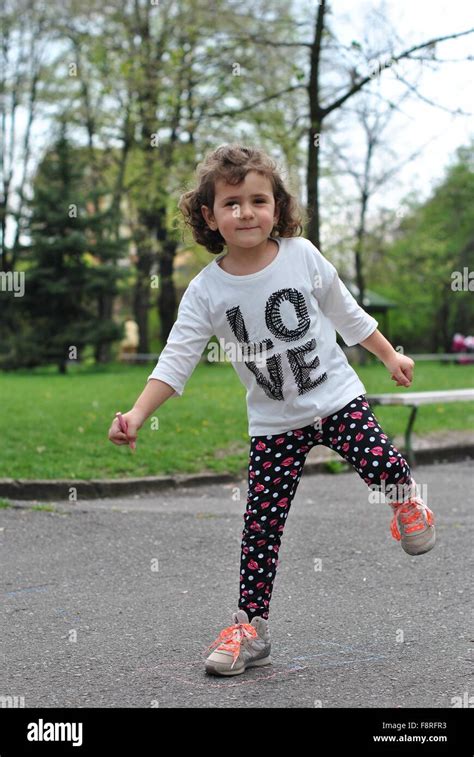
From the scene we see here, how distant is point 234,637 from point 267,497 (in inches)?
19.0

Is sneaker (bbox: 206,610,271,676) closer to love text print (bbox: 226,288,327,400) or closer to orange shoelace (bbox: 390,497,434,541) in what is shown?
orange shoelace (bbox: 390,497,434,541)

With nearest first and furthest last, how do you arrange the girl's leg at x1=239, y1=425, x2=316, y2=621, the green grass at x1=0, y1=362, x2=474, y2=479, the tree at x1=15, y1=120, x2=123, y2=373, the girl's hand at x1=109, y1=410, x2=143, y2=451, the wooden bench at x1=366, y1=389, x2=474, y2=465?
the girl's hand at x1=109, y1=410, x2=143, y2=451, the girl's leg at x1=239, y1=425, x2=316, y2=621, the green grass at x1=0, y1=362, x2=474, y2=479, the wooden bench at x1=366, y1=389, x2=474, y2=465, the tree at x1=15, y1=120, x2=123, y2=373

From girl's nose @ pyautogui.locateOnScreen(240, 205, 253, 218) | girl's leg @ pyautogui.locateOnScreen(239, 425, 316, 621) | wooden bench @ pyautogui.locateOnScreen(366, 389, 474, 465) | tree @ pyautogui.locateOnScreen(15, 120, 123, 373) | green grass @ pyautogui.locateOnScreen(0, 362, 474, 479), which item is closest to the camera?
girl's nose @ pyautogui.locateOnScreen(240, 205, 253, 218)

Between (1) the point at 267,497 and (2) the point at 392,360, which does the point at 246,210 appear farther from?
(1) the point at 267,497

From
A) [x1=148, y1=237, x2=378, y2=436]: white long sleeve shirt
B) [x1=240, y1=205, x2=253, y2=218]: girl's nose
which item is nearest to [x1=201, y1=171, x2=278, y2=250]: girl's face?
[x1=240, y1=205, x2=253, y2=218]: girl's nose

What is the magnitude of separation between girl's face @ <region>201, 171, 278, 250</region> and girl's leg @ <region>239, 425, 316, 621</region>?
682 mm

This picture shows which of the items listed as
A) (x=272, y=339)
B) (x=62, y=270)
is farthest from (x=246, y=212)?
(x=62, y=270)

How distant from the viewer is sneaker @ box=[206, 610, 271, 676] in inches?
126

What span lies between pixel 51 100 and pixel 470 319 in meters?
28.1

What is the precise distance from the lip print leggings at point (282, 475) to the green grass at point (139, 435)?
4093 mm

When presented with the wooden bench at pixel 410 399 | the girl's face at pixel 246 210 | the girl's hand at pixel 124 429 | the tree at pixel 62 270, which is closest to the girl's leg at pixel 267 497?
the girl's hand at pixel 124 429

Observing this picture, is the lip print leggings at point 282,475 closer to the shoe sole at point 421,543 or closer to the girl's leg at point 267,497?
the girl's leg at point 267,497

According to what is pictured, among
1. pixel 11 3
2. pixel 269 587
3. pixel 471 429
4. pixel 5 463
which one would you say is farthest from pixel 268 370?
pixel 11 3

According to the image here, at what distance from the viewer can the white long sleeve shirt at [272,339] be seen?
329cm
